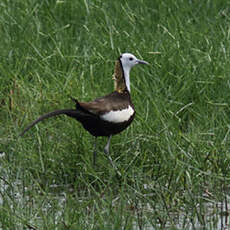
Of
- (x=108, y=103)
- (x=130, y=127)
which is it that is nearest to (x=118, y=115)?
(x=108, y=103)

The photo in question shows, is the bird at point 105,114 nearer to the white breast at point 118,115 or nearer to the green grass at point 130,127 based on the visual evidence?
the white breast at point 118,115

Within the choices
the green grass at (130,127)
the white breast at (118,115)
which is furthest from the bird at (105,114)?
the green grass at (130,127)

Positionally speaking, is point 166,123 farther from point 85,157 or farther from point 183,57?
point 183,57

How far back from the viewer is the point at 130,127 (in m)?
6.38

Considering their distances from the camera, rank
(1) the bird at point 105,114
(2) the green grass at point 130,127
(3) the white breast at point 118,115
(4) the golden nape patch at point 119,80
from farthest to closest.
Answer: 1. (4) the golden nape patch at point 119,80
2. (3) the white breast at point 118,115
3. (1) the bird at point 105,114
4. (2) the green grass at point 130,127

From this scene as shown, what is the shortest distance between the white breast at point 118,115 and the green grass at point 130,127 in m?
0.18

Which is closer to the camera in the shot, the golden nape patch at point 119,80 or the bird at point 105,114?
the bird at point 105,114

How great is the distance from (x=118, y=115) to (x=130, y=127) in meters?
0.46

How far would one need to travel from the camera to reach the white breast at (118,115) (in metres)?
5.87

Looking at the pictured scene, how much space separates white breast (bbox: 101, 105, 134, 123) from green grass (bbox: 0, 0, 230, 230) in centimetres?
18

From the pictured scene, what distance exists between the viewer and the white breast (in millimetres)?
5867

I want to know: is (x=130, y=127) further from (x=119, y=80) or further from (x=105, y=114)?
(x=105, y=114)

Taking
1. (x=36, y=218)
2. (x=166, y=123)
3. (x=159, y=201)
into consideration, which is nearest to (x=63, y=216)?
(x=36, y=218)

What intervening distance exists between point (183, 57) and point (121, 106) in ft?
5.20
